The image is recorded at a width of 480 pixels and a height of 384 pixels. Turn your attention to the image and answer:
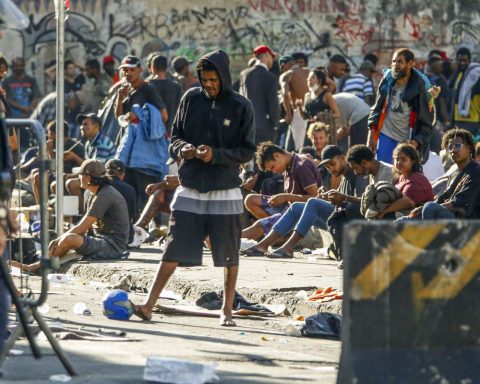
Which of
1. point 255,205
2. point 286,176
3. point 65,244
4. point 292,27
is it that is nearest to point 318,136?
point 255,205

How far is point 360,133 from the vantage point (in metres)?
17.4

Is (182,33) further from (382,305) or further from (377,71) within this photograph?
(382,305)

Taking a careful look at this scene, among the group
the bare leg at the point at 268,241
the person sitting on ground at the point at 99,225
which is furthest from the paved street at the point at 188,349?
the bare leg at the point at 268,241

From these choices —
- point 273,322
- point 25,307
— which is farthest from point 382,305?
point 273,322

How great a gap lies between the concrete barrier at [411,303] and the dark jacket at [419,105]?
7.15 meters

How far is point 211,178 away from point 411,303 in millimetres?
3364

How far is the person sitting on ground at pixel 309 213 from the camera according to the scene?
44.4 feet

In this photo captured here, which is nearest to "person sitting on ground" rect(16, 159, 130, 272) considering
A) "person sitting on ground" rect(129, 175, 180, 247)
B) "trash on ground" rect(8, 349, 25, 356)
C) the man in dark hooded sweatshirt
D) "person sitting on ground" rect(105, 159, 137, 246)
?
"person sitting on ground" rect(105, 159, 137, 246)

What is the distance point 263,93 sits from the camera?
17.9 meters

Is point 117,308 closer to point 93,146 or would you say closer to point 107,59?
point 93,146

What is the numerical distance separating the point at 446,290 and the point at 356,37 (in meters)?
17.3

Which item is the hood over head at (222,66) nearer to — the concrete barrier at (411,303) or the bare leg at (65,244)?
the concrete barrier at (411,303)

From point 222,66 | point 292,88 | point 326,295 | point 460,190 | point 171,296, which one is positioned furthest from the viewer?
point 292,88

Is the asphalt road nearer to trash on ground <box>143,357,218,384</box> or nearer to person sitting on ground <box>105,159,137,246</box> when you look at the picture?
trash on ground <box>143,357,218,384</box>
